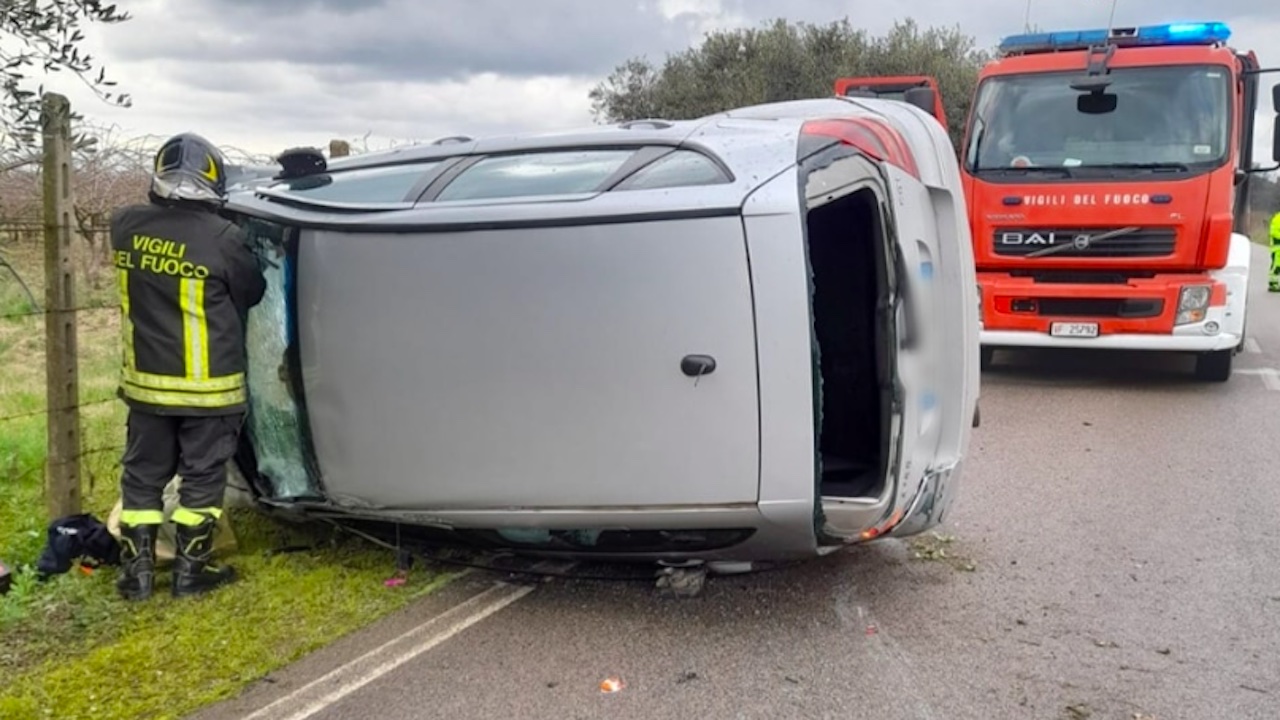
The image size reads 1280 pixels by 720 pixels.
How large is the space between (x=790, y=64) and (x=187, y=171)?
22.8 m

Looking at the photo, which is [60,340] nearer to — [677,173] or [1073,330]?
[677,173]

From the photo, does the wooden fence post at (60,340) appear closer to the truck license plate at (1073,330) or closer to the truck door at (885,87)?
the truck door at (885,87)

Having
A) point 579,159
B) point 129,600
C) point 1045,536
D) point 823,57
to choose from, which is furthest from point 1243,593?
point 823,57

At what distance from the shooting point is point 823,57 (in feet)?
83.3

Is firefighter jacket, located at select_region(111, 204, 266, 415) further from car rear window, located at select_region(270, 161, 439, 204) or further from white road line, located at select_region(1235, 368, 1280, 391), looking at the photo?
white road line, located at select_region(1235, 368, 1280, 391)

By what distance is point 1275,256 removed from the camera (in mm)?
19062

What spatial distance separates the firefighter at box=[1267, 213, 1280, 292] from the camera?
1869 cm

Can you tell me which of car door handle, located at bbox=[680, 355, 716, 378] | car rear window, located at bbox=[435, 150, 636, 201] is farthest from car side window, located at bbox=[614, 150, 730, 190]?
car door handle, located at bbox=[680, 355, 716, 378]

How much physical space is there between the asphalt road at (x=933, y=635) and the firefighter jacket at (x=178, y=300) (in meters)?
1.14

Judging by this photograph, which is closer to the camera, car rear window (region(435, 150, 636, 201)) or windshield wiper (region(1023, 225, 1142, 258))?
car rear window (region(435, 150, 636, 201))

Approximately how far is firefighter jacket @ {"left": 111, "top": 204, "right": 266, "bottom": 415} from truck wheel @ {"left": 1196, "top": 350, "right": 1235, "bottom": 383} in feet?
25.7

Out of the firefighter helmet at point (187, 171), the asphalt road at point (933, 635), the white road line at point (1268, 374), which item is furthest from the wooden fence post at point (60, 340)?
the white road line at point (1268, 374)

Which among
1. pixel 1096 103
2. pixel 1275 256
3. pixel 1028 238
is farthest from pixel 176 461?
pixel 1275 256

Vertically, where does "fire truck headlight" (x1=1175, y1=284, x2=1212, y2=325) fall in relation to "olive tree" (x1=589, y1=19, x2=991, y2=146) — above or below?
below
